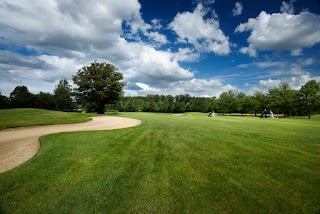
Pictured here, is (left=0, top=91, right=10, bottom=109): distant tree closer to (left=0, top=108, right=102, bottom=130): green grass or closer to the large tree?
the large tree

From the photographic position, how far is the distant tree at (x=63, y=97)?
73.4 m

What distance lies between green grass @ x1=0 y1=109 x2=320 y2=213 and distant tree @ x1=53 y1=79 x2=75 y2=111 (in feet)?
242

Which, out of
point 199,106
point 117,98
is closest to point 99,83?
point 117,98

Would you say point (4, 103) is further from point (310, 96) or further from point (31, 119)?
point (310, 96)

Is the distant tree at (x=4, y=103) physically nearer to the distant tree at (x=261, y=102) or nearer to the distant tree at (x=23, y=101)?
the distant tree at (x=23, y=101)

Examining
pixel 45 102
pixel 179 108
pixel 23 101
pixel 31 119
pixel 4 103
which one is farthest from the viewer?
pixel 179 108

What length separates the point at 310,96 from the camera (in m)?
50.5

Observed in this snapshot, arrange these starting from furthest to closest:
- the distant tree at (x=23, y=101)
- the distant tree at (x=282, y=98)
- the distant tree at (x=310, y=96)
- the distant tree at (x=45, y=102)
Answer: the distant tree at (x=45, y=102) → the distant tree at (x=23, y=101) → the distant tree at (x=282, y=98) → the distant tree at (x=310, y=96)

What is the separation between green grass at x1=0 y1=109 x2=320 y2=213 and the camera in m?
4.29

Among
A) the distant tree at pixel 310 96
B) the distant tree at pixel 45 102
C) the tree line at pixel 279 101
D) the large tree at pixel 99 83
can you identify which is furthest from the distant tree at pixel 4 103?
the distant tree at pixel 310 96

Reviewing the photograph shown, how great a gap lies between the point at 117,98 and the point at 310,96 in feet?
181

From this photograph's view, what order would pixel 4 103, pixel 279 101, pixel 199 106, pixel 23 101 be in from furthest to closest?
pixel 199 106
pixel 23 101
pixel 4 103
pixel 279 101

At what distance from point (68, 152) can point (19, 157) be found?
6.95 feet

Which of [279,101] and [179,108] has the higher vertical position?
[279,101]
